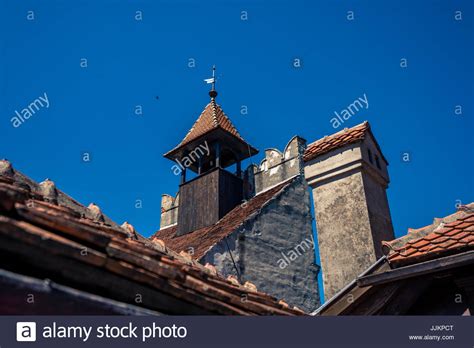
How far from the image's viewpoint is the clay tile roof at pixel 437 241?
4.00 meters

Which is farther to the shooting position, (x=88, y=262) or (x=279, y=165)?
(x=279, y=165)

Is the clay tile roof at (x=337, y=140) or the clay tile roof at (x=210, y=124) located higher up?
the clay tile roof at (x=210, y=124)

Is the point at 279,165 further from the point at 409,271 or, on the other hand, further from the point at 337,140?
the point at 409,271

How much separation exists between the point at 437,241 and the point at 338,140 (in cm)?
238

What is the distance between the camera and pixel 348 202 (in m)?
5.77

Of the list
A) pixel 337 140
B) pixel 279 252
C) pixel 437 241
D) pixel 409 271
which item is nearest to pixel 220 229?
pixel 279 252

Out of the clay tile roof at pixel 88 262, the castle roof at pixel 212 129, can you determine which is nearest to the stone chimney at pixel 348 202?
the clay tile roof at pixel 88 262

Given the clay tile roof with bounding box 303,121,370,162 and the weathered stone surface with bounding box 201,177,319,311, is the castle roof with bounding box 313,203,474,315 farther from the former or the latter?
the weathered stone surface with bounding box 201,177,319,311

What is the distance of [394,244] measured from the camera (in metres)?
4.79

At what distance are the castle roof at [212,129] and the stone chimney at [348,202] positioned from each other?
34.2ft

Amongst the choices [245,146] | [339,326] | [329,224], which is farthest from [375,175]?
[245,146]

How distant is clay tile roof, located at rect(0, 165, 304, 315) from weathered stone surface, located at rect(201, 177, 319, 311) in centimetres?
895

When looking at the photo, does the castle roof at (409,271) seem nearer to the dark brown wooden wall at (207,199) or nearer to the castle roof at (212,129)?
the dark brown wooden wall at (207,199)

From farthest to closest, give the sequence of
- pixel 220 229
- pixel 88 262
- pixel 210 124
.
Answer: pixel 210 124
pixel 220 229
pixel 88 262
